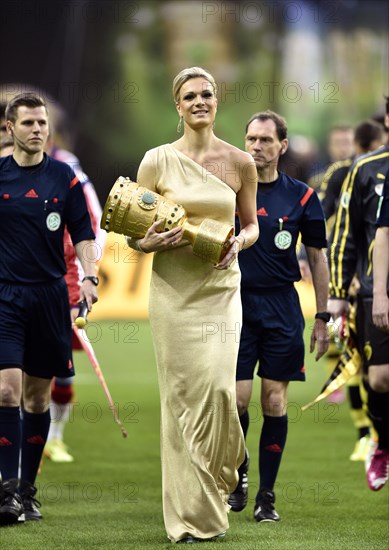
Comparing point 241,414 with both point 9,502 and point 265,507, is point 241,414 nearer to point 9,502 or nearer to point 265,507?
point 265,507

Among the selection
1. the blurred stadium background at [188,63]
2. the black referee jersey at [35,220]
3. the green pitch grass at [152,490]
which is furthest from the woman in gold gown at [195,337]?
the blurred stadium background at [188,63]

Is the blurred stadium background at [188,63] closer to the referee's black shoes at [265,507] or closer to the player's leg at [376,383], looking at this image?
the player's leg at [376,383]

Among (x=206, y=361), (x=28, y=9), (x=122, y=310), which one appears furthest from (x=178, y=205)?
(x=28, y=9)

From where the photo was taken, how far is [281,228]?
8.36 m

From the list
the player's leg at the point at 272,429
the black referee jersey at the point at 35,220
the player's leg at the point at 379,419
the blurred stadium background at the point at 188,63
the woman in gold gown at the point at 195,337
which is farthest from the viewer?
the blurred stadium background at the point at 188,63

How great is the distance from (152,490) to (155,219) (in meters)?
Result: 2.76

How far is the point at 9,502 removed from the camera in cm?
775

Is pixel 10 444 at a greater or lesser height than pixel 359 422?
greater

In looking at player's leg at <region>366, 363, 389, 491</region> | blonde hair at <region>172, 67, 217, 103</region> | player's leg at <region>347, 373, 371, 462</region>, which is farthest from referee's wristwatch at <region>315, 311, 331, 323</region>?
player's leg at <region>347, 373, 371, 462</region>

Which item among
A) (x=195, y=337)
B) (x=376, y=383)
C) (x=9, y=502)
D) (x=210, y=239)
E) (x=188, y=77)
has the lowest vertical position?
(x=9, y=502)

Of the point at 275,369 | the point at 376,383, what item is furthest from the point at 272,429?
the point at 376,383

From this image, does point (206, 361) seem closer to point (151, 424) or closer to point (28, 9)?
point (151, 424)

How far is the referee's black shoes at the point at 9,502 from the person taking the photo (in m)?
7.73

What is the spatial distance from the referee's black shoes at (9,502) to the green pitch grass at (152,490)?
0.09 m
